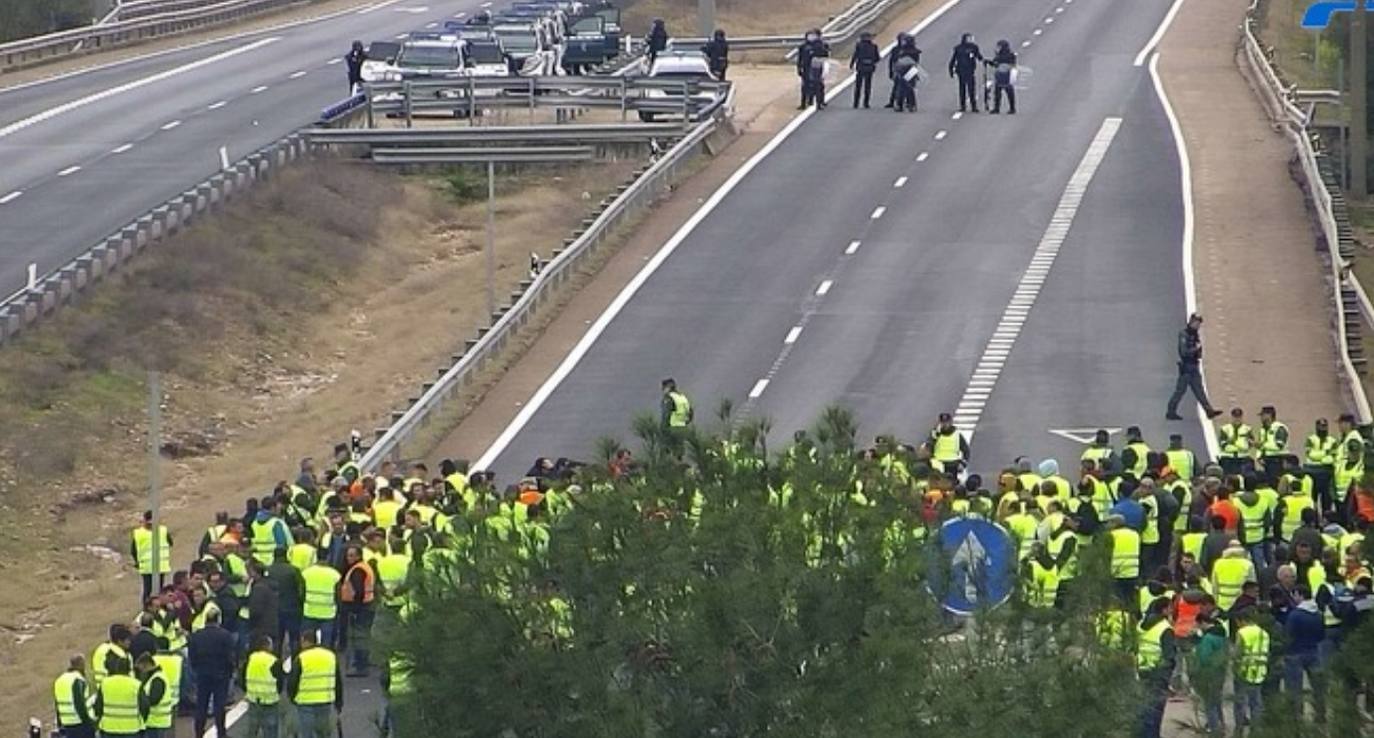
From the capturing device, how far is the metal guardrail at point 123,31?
6725 cm

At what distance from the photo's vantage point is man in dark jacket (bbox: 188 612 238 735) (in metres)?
21.5

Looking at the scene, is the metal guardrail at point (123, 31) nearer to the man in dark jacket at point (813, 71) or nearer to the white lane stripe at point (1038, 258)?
the man in dark jacket at point (813, 71)

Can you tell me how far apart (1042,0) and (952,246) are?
133 feet

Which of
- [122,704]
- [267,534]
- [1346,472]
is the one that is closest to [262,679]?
[122,704]

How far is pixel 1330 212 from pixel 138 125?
79.2 ft

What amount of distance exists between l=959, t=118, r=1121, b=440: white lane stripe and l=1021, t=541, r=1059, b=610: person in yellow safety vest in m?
17.7

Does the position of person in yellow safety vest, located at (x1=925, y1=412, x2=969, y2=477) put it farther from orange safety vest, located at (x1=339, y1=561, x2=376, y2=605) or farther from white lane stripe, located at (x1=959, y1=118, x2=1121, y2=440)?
orange safety vest, located at (x1=339, y1=561, x2=376, y2=605)

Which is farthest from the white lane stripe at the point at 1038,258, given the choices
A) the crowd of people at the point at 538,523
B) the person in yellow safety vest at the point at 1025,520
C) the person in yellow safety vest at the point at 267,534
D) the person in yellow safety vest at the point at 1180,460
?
the person in yellow safety vest at the point at 267,534

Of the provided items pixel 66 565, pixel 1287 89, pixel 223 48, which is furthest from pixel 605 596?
pixel 223 48

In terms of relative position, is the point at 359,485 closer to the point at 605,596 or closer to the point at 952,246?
the point at 605,596

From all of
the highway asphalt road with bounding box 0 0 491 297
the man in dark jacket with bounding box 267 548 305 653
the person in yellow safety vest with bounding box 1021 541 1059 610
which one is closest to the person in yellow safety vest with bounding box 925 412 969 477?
the man in dark jacket with bounding box 267 548 305 653

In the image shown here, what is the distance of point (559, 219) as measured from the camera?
50.2 meters

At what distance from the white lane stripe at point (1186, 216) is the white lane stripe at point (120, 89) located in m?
20.8

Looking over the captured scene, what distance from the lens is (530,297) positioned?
127 ft
